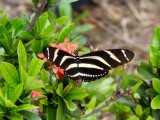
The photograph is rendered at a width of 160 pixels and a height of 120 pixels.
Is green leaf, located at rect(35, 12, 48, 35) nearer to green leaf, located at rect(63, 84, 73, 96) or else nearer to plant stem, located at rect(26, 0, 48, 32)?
plant stem, located at rect(26, 0, 48, 32)

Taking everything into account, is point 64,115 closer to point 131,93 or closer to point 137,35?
point 131,93

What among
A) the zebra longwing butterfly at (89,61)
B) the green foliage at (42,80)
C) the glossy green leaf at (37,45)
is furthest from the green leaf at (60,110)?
the glossy green leaf at (37,45)

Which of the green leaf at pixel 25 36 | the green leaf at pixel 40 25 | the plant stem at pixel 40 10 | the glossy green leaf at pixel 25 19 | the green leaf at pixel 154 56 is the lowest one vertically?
the green leaf at pixel 154 56

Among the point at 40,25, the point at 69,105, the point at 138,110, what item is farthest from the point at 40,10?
the point at 138,110

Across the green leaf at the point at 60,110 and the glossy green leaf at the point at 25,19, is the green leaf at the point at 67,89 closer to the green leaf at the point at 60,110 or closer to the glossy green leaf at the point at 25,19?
the green leaf at the point at 60,110

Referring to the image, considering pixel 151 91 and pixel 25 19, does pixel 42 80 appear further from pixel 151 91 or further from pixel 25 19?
pixel 151 91

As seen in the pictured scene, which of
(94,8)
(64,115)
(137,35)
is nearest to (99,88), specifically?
(64,115)
